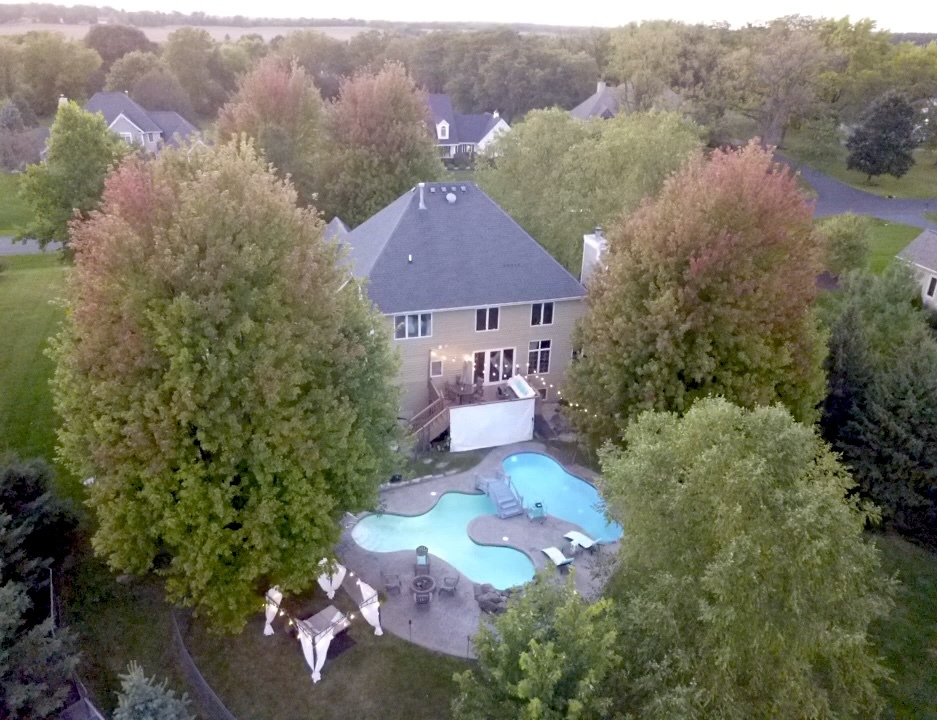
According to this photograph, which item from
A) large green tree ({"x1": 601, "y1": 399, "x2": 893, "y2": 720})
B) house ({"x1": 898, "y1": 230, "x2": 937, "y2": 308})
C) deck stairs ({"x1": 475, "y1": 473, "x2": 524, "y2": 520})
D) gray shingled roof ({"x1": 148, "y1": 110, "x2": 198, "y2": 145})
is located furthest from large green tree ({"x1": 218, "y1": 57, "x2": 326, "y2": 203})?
large green tree ({"x1": 601, "y1": 399, "x2": 893, "y2": 720})

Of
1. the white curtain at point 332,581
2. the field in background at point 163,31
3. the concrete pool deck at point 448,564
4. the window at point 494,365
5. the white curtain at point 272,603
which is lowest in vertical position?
the concrete pool deck at point 448,564

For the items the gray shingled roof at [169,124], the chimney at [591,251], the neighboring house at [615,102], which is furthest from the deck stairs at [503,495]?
the gray shingled roof at [169,124]

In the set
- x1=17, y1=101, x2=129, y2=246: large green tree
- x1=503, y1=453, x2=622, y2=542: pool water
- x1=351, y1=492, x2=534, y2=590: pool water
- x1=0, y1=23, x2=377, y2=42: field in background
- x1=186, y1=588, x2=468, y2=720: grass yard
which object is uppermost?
x1=0, y1=23, x2=377, y2=42: field in background

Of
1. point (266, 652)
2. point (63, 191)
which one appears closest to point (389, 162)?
point (63, 191)

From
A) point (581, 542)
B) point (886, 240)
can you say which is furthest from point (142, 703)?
point (886, 240)

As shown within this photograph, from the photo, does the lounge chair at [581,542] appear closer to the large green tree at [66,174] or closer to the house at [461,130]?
the large green tree at [66,174]

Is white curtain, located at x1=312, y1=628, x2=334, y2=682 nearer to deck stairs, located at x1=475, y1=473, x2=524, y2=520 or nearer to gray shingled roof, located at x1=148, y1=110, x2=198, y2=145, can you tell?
deck stairs, located at x1=475, y1=473, x2=524, y2=520

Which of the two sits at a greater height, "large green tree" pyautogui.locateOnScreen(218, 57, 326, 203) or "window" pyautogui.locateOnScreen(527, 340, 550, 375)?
"large green tree" pyautogui.locateOnScreen(218, 57, 326, 203)
